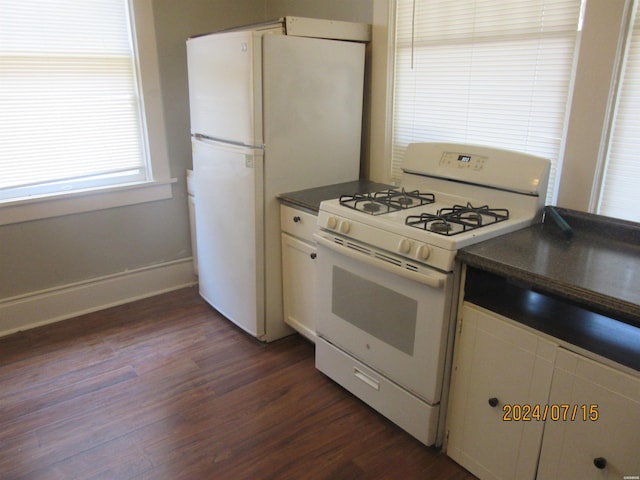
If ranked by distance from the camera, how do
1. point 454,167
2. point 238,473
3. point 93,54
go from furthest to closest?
point 93,54
point 454,167
point 238,473

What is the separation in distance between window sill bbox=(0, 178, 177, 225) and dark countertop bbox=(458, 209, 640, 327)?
232 cm

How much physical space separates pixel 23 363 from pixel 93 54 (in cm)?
183

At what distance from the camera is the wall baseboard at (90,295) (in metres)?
2.91

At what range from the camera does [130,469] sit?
188 centimetres

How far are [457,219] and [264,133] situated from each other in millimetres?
1073

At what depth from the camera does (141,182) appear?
3236 mm

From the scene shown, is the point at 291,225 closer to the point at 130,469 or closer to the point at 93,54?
the point at 130,469

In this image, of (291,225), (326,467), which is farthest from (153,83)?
(326,467)

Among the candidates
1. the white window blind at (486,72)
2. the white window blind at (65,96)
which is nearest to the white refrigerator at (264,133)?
the white window blind at (486,72)

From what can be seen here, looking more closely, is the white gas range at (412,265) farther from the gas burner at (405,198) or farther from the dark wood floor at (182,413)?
the dark wood floor at (182,413)

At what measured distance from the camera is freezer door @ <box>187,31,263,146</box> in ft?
7.56

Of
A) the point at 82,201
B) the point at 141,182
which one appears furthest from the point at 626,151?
the point at 82,201

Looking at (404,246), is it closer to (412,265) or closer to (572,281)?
(412,265)

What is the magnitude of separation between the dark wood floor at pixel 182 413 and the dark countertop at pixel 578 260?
90 centimetres
